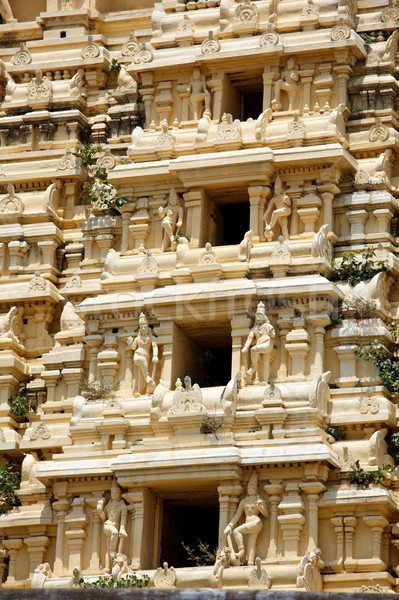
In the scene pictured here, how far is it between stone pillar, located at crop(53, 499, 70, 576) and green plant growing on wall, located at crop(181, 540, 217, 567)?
209 cm

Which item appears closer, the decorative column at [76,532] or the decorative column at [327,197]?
the decorative column at [76,532]

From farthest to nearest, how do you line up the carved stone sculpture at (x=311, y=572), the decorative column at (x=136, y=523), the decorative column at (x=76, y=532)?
the decorative column at (x=76, y=532)
the decorative column at (x=136, y=523)
the carved stone sculpture at (x=311, y=572)

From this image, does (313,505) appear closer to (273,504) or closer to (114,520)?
(273,504)

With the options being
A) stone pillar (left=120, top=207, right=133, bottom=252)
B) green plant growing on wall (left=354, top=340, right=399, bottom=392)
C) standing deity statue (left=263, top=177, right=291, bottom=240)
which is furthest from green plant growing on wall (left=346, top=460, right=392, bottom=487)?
stone pillar (left=120, top=207, right=133, bottom=252)

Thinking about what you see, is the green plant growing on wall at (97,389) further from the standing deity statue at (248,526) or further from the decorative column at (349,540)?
the decorative column at (349,540)

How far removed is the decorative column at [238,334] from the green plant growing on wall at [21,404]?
420 centimetres

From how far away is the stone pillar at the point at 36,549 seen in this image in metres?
29.9

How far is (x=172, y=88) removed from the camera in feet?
109

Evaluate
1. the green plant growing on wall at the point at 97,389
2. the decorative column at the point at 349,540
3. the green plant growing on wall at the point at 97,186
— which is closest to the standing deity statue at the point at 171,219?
the green plant growing on wall at the point at 97,186

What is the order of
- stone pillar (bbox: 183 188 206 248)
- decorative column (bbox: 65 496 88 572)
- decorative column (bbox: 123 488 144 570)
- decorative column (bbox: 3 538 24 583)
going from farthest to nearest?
stone pillar (bbox: 183 188 206 248), decorative column (bbox: 3 538 24 583), decorative column (bbox: 65 496 88 572), decorative column (bbox: 123 488 144 570)

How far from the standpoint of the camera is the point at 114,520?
28.9 meters

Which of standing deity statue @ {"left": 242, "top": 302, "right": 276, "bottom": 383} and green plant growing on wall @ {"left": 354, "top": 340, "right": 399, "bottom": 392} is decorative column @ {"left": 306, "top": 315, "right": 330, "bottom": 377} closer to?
green plant growing on wall @ {"left": 354, "top": 340, "right": 399, "bottom": 392}

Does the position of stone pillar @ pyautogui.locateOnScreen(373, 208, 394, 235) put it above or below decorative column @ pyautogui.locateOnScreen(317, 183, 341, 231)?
below

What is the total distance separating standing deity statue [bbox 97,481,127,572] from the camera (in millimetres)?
28703
